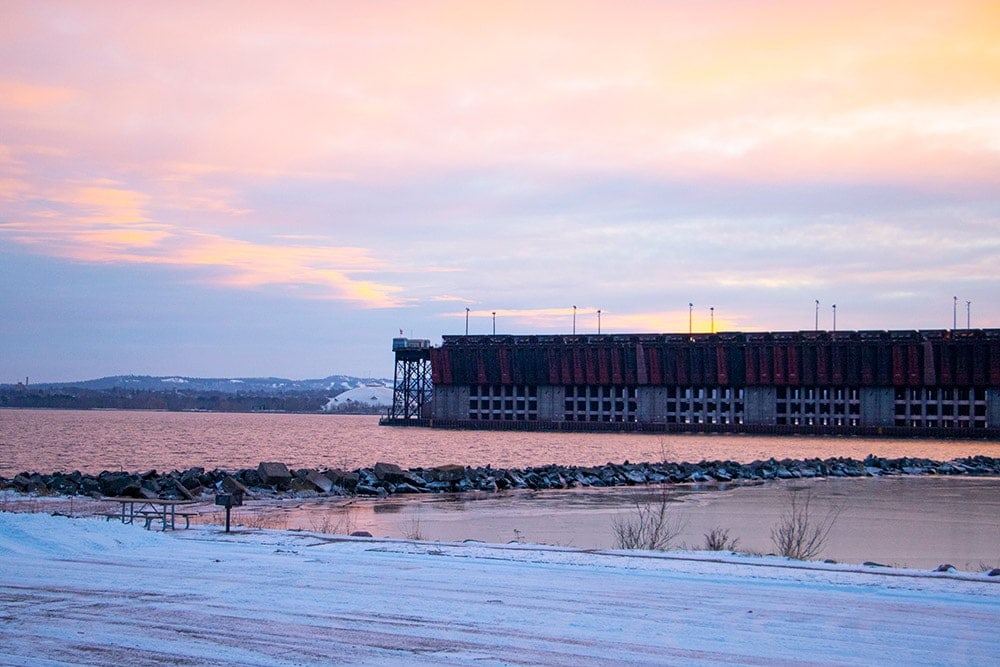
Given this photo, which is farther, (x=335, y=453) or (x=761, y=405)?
(x=761, y=405)

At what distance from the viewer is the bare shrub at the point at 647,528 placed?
1900 centimetres

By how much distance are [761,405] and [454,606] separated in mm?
114860

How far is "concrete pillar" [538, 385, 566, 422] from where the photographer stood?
13025 centimetres

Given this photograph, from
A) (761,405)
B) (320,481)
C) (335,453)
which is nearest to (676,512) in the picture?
(320,481)

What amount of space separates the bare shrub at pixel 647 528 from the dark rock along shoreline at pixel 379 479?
6.96 m

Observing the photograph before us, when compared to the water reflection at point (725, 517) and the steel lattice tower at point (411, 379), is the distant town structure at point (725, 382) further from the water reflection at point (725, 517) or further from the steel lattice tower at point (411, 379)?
the water reflection at point (725, 517)

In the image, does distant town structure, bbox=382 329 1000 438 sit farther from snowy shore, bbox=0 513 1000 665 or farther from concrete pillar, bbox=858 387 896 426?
snowy shore, bbox=0 513 1000 665

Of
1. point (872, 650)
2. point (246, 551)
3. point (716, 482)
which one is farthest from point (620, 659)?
point (716, 482)

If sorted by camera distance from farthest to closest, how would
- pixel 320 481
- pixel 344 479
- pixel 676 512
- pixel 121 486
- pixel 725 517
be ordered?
pixel 344 479 → pixel 320 481 → pixel 121 486 → pixel 676 512 → pixel 725 517

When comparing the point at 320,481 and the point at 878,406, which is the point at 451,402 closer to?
the point at 878,406

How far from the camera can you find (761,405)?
122 metres

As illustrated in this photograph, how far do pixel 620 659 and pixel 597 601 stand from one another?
2.69 metres

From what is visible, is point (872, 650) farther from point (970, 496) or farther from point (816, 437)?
point (816, 437)

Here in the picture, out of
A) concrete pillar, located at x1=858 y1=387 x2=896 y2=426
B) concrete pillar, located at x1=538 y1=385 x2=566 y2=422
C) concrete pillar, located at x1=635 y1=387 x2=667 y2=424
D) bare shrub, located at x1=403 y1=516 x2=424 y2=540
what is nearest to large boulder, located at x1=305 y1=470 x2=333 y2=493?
bare shrub, located at x1=403 y1=516 x2=424 y2=540
